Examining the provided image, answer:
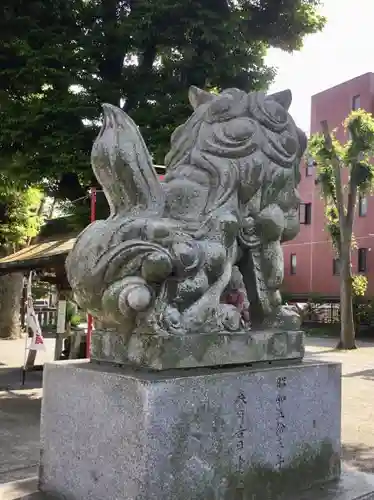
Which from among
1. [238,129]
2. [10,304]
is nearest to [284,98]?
[238,129]

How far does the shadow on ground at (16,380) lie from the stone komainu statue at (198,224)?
24.0 ft

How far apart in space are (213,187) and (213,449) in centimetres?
152

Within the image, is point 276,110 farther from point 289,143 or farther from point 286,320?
point 286,320

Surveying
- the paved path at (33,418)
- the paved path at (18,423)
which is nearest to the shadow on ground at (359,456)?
the paved path at (33,418)

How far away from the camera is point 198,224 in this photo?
343cm

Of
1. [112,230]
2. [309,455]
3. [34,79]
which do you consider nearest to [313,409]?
[309,455]

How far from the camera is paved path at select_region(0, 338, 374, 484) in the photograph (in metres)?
5.61

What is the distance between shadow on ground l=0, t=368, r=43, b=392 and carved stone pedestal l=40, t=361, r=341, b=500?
7.06 meters

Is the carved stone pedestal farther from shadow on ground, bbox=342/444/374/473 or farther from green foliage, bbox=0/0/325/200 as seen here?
green foliage, bbox=0/0/325/200

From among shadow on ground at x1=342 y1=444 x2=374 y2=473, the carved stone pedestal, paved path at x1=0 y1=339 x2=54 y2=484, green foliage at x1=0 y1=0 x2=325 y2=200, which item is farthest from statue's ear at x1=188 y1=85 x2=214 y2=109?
green foliage at x1=0 y1=0 x2=325 y2=200

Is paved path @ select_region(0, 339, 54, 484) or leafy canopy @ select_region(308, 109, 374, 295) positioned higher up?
leafy canopy @ select_region(308, 109, 374, 295)

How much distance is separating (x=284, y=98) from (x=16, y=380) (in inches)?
340

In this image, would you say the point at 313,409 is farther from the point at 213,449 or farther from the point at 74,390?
the point at 74,390

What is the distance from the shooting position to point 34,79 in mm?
8688
